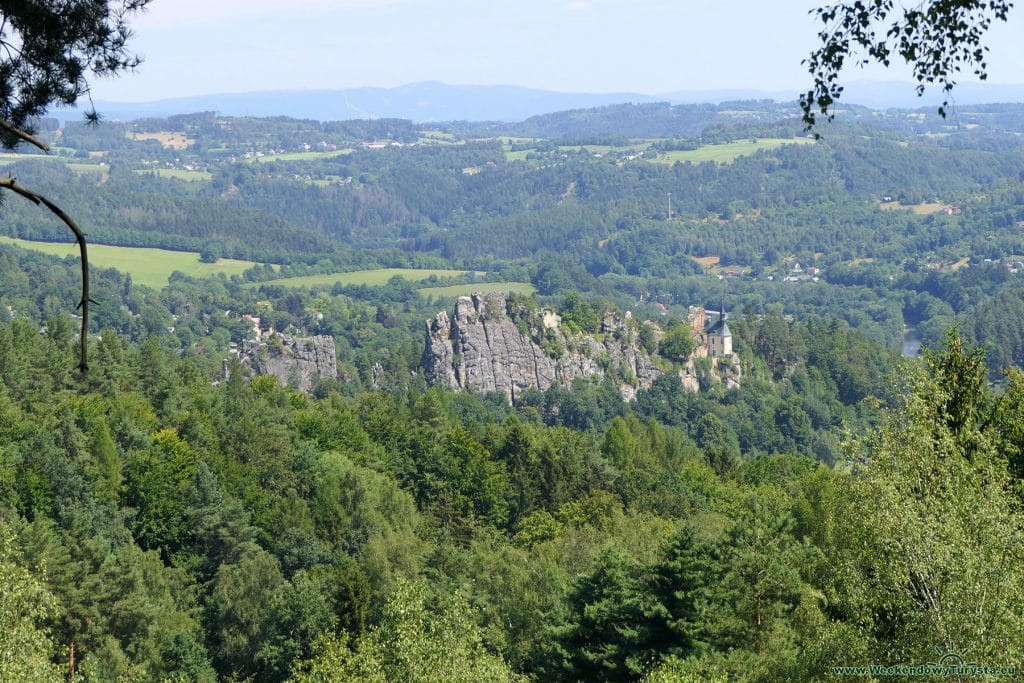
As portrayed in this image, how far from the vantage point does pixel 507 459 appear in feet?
184

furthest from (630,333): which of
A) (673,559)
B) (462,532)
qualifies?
(673,559)

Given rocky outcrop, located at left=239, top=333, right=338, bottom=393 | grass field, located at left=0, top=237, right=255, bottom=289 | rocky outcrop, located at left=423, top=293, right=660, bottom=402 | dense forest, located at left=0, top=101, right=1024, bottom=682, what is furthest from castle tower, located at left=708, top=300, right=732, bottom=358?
grass field, located at left=0, top=237, right=255, bottom=289

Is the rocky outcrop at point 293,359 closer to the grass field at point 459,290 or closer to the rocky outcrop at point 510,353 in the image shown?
the rocky outcrop at point 510,353

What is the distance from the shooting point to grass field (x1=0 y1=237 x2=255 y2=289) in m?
171

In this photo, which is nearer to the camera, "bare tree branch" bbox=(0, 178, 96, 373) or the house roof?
"bare tree branch" bbox=(0, 178, 96, 373)

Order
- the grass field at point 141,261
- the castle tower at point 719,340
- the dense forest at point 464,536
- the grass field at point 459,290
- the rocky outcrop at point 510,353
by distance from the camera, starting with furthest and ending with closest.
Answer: the grass field at point 459,290 → the grass field at point 141,261 → the castle tower at point 719,340 → the rocky outcrop at point 510,353 → the dense forest at point 464,536

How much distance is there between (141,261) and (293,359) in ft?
285

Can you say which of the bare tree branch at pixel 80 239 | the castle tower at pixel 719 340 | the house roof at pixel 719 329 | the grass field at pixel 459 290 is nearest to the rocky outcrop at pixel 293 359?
the castle tower at pixel 719 340

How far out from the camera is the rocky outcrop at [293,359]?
336 ft

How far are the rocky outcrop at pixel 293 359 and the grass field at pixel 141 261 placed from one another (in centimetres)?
6242

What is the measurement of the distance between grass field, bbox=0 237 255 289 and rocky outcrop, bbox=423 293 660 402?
71860 millimetres

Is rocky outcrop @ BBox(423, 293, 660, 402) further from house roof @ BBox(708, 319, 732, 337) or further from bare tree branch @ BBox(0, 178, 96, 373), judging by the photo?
bare tree branch @ BBox(0, 178, 96, 373)

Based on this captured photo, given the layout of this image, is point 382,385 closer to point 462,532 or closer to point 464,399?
point 464,399

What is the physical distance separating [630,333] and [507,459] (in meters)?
58.4
